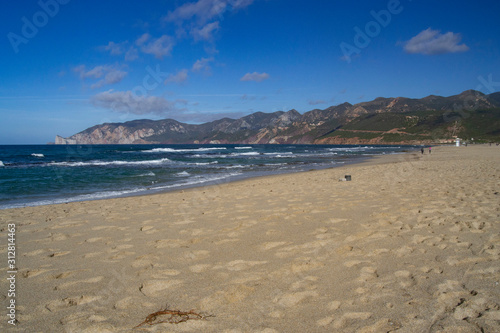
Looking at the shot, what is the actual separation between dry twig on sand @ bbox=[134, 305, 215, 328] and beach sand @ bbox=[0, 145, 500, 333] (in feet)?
0.14

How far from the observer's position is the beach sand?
96.3 inches

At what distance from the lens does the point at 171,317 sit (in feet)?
8.27

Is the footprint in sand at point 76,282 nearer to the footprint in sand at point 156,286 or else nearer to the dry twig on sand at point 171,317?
the footprint in sand at point 156,286

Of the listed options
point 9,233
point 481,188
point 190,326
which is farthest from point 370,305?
point 481,188

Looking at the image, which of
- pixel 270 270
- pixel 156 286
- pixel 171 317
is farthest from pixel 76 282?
pixel 270 270

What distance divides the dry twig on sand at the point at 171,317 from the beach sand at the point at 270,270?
0.04 meters

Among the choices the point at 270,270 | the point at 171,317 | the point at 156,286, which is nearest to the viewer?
the point at 171,317

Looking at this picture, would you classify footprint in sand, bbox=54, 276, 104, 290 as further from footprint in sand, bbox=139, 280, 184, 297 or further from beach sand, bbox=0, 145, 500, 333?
footprint in sand, bbox=139, 280, 184, 297

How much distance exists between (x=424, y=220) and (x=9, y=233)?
7921 mm

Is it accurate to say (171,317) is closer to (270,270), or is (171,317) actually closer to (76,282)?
(270,270)

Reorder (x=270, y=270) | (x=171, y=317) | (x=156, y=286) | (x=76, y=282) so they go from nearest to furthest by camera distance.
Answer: (x=171, y=317), (x=156, y=286), (x=76, y=282), (x=270, y=270)

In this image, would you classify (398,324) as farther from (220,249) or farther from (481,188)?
(481,188)

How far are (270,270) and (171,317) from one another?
4.28 ft

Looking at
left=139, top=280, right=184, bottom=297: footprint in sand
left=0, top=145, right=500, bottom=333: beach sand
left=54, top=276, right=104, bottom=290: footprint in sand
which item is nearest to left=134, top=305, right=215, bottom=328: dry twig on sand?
left=0, top=145, right=500, bottom=333: beach sand
